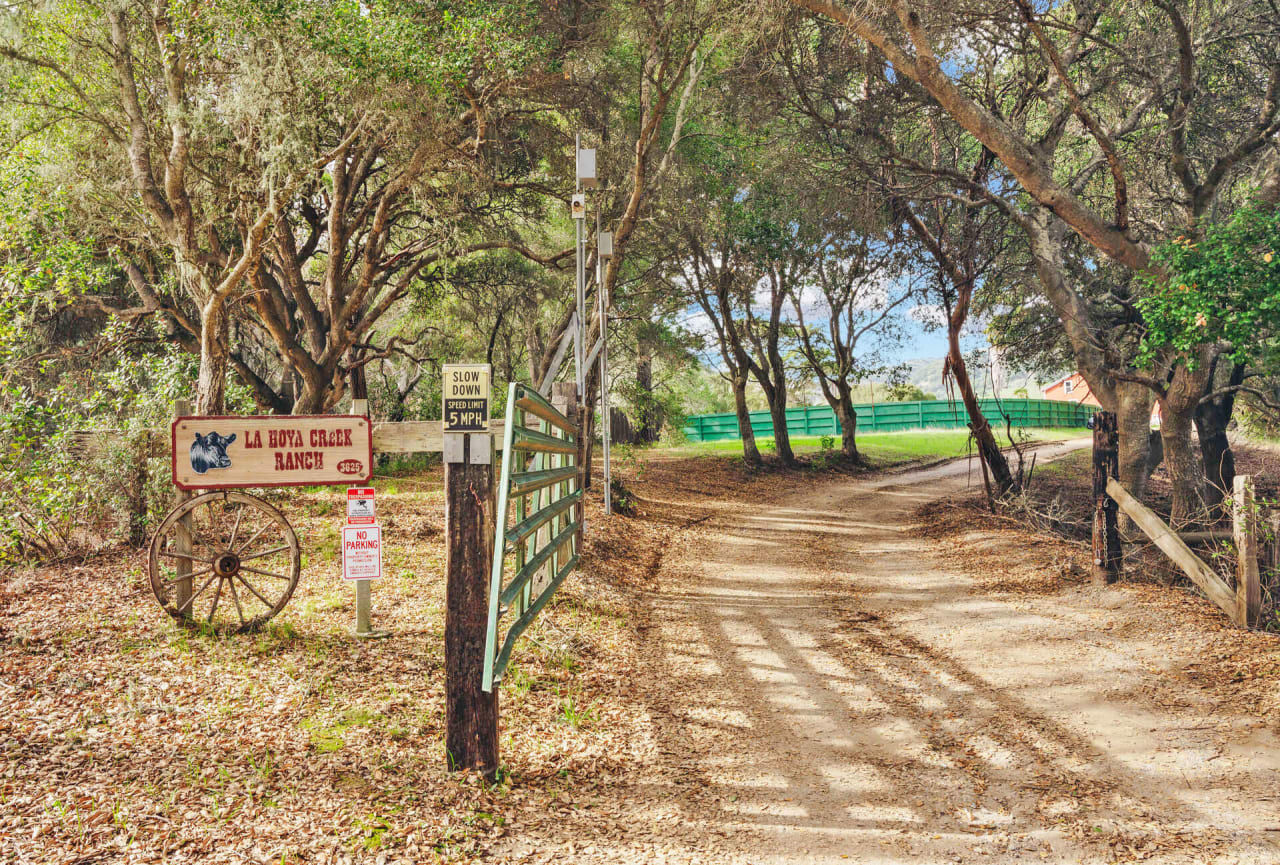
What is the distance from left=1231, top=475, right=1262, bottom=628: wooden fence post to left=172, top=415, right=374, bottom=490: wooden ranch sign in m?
6.85

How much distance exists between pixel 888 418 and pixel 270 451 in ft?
126

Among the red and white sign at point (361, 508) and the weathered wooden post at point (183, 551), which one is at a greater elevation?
the red and white sign at point (361, 508)

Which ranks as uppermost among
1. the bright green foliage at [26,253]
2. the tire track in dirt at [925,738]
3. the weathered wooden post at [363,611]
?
the bright green foliage at [26,253]

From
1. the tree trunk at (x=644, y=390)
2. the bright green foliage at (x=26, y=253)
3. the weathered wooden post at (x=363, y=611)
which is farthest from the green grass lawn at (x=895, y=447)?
the weathered wooden post at (x=363, y=611)

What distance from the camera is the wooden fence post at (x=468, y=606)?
4.25 meters

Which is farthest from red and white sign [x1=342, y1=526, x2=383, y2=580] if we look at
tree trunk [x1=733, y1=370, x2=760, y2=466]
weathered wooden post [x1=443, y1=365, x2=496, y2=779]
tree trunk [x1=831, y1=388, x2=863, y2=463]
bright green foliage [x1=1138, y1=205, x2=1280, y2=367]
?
tree trunk [x1=831, y1=388, x2=863, y2=463]

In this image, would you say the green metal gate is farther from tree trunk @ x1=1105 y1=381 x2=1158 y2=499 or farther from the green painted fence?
the green painted fence

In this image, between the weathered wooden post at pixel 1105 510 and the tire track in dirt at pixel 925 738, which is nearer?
the tire track in dirt at pixel 925 738

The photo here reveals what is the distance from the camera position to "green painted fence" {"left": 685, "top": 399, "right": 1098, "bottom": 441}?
40.7 meters

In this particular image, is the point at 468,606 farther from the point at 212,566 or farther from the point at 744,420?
the point at 744,420

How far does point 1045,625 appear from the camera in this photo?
7281 mm

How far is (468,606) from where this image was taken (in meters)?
4.32

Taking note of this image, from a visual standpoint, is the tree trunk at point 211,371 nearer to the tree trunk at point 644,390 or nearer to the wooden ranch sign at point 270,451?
the wooden ranch sign at point 270,451

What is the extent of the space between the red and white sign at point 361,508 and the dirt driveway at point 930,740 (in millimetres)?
2421
